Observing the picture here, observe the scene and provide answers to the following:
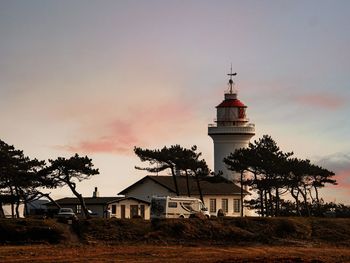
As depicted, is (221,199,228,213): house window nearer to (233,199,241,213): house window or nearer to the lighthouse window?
the lighthouse window

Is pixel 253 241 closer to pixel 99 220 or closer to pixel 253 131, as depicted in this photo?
pixel 99 220

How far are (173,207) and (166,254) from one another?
1908 cm

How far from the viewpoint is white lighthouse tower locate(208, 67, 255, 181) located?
10425 cm

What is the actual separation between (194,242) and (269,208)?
3624 centimetres

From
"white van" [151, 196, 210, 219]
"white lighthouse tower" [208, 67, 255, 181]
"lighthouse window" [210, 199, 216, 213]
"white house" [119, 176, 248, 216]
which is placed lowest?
Answer: "white van" [151, 196, 210, 219]

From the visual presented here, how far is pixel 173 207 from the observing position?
7094 centimetres

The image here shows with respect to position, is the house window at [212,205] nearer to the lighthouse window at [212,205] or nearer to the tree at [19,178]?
the lighthouse window at [212,205]

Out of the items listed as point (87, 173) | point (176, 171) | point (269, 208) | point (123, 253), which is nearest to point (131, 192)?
Answer: point (176, 171)

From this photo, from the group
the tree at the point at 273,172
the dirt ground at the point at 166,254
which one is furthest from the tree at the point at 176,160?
the dirt ground at the point at 166,254

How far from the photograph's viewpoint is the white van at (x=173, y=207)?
70.5m

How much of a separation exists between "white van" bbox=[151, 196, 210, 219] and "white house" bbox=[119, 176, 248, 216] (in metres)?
24.3

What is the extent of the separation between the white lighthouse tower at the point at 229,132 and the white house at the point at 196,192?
4590mm

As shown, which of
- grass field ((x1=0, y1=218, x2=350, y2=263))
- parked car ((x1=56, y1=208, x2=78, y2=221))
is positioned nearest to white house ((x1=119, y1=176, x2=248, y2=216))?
parked car ((x1=56, y1=208, x2=78, y2=221))

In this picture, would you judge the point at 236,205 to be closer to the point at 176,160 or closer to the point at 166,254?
the point at 176,160
